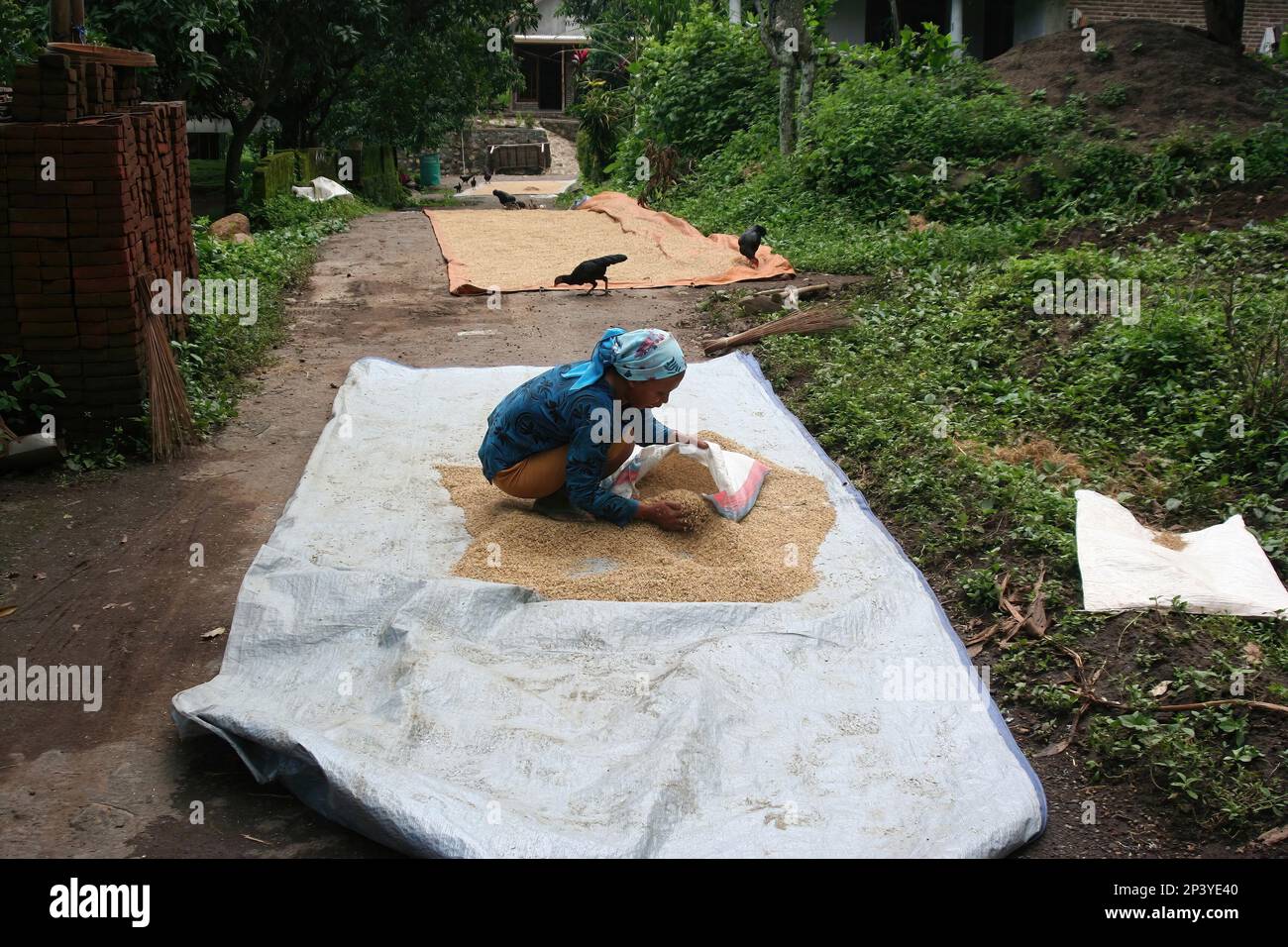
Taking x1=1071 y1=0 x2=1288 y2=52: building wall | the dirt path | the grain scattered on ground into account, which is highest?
x1=1071 y1=0 x2=1288 y2=52: building wall

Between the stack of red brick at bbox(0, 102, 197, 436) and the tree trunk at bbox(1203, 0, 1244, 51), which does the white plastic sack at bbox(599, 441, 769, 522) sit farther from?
the tree trunk at bbox(1203, 0, 1244, 51)

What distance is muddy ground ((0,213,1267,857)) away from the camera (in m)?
2.67

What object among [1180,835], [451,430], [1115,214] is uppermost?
[1115,214]

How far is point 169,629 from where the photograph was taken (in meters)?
3.63

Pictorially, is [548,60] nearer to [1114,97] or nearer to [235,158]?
[235,158]

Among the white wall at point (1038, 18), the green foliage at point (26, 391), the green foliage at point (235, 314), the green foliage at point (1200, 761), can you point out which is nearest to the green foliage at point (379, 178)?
the green foliage at point (235, 314)

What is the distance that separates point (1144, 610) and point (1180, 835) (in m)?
0.91

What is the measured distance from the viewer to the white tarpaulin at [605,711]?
8.61 ft

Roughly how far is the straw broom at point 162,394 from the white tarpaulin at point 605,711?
50.1 inches

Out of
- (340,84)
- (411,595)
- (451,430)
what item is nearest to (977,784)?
(411,595)

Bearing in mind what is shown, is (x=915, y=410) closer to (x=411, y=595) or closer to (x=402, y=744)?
(x=411, y=595)

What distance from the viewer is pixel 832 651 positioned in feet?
11.2

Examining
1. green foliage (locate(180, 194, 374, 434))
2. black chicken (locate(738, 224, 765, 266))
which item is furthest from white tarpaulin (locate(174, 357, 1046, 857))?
black chicken (locate(738, 224, 765, 266))

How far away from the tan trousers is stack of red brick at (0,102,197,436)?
2016 mm
